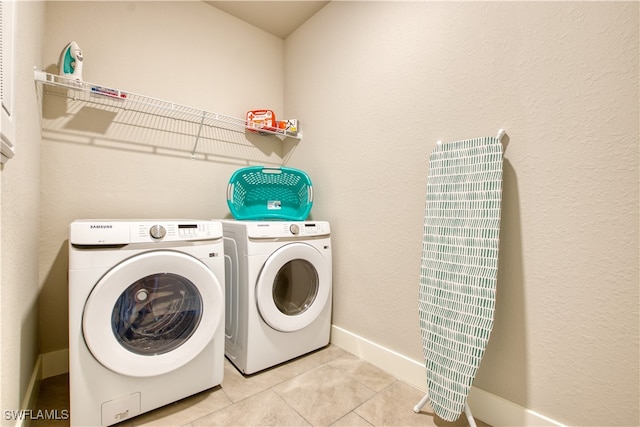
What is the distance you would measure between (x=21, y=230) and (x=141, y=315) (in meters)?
0.54

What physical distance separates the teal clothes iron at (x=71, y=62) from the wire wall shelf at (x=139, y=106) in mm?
37

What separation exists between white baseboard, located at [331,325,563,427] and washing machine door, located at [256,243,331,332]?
324mm

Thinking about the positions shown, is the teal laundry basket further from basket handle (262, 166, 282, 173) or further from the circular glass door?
the circular glass door

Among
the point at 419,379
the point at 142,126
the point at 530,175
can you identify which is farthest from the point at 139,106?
the point at 419,379

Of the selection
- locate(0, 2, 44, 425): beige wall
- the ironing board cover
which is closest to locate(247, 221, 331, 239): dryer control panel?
the ironing board cover

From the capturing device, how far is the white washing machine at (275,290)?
61.5 inches

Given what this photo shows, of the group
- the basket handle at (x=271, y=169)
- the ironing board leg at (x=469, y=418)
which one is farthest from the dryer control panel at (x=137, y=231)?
the ironing board leg at (x=469, y=418)

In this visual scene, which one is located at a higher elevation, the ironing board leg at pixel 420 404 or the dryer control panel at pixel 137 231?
the dryer control panel at pixel 137 231

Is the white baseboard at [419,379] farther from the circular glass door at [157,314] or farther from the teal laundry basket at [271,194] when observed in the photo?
the circular glass door at [157,314]

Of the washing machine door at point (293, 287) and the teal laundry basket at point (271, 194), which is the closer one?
the washing machine door at point (293, 287)

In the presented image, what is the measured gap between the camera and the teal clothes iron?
1489 millimetres

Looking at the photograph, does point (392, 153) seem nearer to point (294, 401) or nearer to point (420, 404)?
point (420, 404)

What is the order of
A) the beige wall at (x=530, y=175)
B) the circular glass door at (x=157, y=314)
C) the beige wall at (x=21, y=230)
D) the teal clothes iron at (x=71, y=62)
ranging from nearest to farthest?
the beige wall at (x=21, y=230) → the beige wall at (x=530, y=175) → the circular glass door at (x=157, y=314) → the teal clothes iron at (x=71, y=62)

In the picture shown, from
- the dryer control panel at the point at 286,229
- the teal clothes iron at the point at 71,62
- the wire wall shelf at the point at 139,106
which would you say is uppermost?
the teal clothes iron at the point at 71,62
